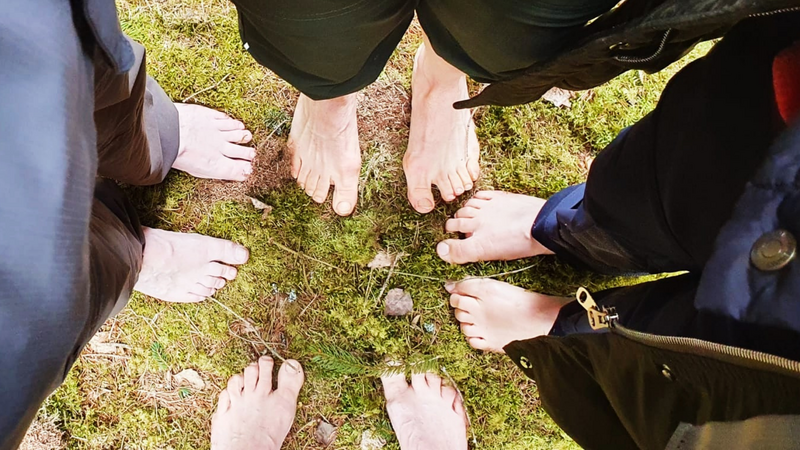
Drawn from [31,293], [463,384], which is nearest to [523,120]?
[463,384]

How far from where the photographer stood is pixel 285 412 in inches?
57.4

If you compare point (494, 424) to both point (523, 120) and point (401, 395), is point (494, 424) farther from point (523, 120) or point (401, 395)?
point (523, 120)

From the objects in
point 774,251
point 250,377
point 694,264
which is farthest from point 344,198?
point 774,251

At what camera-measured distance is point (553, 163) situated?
5.00 ft

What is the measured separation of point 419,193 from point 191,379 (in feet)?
2.63

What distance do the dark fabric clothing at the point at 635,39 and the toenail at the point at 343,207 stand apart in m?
0.61

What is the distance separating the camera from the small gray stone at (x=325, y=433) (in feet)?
4.79

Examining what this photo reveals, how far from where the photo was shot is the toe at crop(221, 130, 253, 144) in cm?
146

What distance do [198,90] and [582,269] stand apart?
45.8 inches

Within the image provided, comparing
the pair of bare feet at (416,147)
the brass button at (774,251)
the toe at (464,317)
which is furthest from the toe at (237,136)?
the brass button at (774,251)

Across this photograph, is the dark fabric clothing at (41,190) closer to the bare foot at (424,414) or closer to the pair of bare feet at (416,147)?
the pair of bare feet at (416,147)

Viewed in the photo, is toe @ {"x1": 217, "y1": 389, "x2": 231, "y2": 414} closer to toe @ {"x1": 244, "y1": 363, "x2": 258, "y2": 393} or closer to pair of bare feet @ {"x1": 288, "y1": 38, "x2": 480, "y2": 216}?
toe @ {"x1": 244, "y1": 363, "x2": 258, "y2": 393}

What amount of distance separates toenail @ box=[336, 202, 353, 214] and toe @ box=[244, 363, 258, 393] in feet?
1.58

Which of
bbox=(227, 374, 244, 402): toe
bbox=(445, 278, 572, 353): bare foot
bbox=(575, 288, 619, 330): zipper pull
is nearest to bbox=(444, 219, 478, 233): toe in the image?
bbox=(445, 278, 572, 353): bare foot
